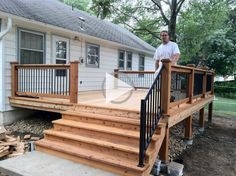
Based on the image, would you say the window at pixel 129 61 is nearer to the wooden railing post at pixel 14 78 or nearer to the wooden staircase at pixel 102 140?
the wooden railing post at pixel 14 78

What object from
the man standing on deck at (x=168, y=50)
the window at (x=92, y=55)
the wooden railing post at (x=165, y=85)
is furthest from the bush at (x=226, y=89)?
the wooden railing post at (x=165, y=85)

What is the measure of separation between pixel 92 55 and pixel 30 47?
3.32 metres

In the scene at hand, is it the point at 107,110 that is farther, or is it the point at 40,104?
the point at 40,104

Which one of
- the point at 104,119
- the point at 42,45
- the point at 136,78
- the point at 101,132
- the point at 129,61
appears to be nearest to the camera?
the point at 101,132

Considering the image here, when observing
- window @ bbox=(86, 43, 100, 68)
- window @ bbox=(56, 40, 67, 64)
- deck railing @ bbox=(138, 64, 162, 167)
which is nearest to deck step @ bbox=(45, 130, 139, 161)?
deck railing @ bbox=(138, 64, 162, 167)

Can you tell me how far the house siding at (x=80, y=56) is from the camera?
659 centimetres

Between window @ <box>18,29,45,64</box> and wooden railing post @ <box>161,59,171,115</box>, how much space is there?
4480mm

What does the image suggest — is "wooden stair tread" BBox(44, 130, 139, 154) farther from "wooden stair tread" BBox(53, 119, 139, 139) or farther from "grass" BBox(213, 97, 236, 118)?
"grass" BBox(213, 97, 236, 118)

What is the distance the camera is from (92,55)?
398 inches

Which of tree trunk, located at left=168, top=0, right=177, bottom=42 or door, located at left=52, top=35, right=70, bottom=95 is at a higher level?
tree trunk, located at left=168, top=0, right=177, bottom=42

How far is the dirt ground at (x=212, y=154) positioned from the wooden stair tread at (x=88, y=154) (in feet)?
Result: 5.71

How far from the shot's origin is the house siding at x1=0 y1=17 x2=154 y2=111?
6.59m

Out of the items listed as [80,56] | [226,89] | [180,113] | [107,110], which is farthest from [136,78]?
[226,89]

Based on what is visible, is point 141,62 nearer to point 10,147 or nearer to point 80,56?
point 80,56
